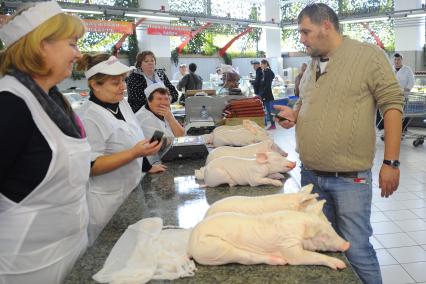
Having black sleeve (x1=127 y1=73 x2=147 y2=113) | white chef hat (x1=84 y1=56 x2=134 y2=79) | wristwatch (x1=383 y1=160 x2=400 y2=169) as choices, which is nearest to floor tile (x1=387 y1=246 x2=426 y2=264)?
wristwatch (x1=383 y1=160 x2=400 y2=169)

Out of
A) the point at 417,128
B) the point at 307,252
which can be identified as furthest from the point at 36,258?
the point at 417,128

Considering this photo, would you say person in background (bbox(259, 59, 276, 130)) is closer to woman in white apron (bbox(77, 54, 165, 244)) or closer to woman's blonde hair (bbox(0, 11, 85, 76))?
woman in white apron (bbox(77, 54, 165, 244))

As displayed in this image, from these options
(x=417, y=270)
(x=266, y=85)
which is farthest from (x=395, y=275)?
(x=266, y=85)

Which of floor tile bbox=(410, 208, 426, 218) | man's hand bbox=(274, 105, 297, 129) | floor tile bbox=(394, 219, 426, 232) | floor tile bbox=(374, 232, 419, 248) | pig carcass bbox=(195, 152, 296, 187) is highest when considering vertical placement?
man's hand bbox=(274, 105, 297, 129)

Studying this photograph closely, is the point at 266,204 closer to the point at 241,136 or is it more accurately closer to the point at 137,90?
the point at 241,136

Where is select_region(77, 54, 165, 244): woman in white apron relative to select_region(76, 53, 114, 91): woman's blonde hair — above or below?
below

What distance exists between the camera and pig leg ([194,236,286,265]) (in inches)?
50.9

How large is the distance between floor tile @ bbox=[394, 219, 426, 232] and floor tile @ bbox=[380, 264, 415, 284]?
84 cm

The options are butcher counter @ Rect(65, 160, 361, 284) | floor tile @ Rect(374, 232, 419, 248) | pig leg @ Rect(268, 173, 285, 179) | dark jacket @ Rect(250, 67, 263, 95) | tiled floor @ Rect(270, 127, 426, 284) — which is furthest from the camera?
dark jacket @ Rect(250, 67, 263, 95)

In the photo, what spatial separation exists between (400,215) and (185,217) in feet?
10.7

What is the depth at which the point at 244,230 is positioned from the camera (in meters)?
1.33

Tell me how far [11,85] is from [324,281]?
1.19 m

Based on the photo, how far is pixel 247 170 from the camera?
2100mm

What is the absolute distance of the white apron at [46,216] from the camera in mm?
1345
